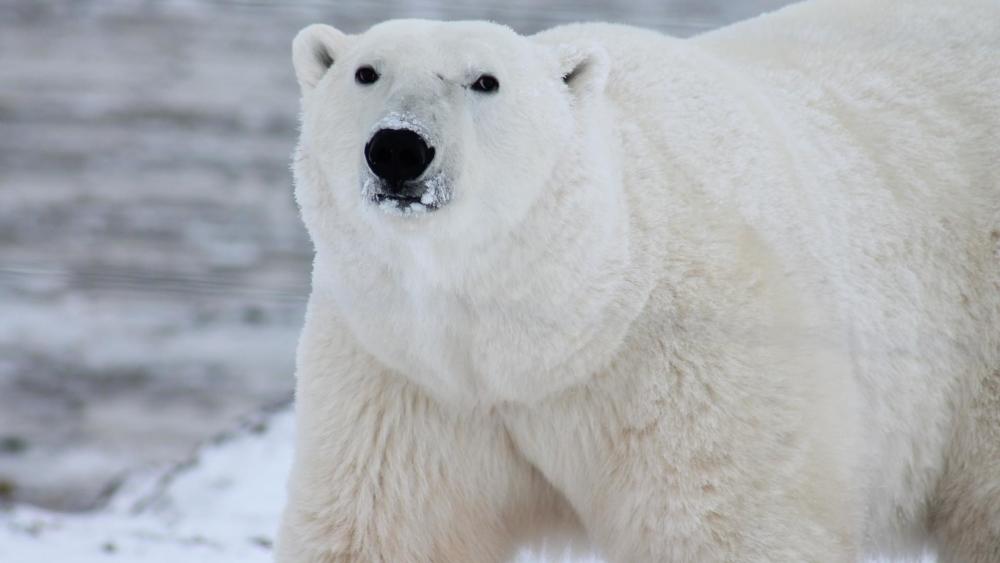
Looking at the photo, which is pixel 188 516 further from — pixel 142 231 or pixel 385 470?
pixel 142 231

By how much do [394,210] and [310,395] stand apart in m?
0.65

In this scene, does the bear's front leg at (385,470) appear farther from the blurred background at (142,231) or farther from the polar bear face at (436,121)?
the blurred background at (142,231)

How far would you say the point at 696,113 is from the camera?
2.99 meters

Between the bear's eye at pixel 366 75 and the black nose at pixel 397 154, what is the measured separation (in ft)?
0.85

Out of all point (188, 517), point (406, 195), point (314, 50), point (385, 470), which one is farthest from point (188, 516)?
point (406, 195)

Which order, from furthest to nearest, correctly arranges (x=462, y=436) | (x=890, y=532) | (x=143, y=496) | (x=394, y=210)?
(x=143, y=496) < (x=890, y=532) < (x=462, y=436) < (x=394, y=210)

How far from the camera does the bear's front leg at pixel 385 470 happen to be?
110 inches

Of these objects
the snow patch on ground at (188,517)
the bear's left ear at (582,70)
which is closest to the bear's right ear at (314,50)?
the bear's left ear at (582,70)

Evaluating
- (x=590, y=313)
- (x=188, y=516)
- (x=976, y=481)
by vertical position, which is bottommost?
(x=188, y=516)

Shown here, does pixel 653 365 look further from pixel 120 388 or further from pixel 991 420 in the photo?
pixel 120 388

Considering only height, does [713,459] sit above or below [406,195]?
below

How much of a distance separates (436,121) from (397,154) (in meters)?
0.12

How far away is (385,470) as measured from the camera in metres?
2.81

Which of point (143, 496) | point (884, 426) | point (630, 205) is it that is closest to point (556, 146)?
point (630, 205)
